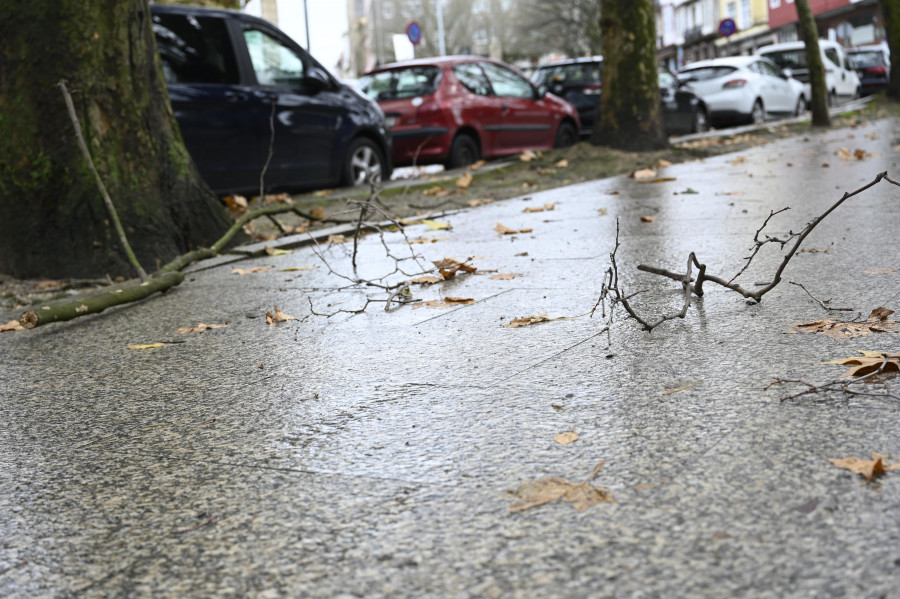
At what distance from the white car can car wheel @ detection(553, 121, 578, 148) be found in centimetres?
615

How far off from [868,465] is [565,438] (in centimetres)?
A: 69

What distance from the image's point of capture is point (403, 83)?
13.4m

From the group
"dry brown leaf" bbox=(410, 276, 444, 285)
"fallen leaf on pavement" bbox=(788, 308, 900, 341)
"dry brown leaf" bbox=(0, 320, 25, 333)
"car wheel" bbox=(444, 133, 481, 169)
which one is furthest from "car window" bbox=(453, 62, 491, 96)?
"fallen leaf on pavement" bbox=(788, 308, 900, 341)

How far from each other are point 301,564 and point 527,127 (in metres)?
12.6

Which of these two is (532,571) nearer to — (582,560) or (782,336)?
(582,560)

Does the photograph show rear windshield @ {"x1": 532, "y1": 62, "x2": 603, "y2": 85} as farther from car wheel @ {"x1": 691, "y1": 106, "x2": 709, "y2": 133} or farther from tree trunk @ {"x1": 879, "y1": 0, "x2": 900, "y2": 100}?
tree trunk @ {"x1": 879, "y1": 0, "x2": 900, "y2": 100}

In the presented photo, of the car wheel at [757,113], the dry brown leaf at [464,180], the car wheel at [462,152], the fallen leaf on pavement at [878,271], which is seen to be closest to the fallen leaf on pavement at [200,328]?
the fallen leaf on pavement at [878,271]

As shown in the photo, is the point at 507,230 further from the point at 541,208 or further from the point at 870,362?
the point at 870,362

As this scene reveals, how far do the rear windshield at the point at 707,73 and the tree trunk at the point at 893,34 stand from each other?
10.8 ft

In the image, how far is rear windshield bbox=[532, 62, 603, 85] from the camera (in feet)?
58.2

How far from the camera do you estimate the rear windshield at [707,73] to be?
21.9 m

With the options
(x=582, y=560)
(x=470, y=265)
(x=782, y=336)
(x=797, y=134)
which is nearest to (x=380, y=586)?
(x=582, y=560)

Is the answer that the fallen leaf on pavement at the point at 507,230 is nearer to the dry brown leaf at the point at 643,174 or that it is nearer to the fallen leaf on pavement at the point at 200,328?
the fallen leaf on pavement at the point at 200,328

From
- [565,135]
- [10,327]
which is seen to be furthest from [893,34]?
[10,327]
